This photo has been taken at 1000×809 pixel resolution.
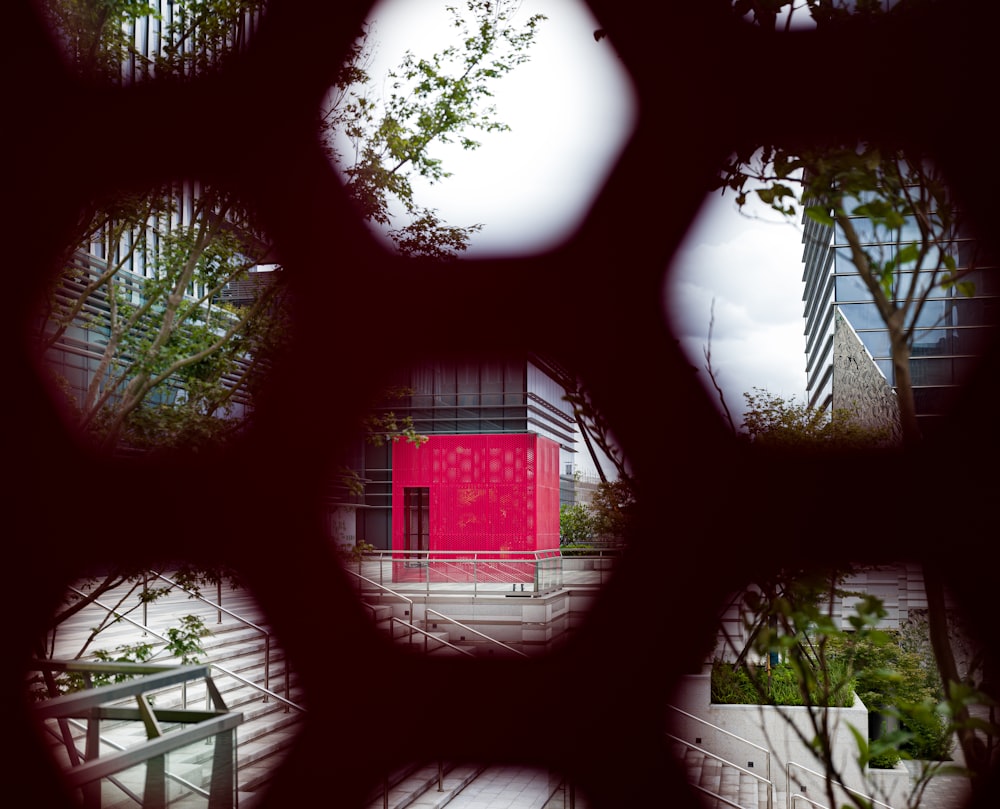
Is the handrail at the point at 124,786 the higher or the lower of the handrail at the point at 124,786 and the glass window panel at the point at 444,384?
the lower

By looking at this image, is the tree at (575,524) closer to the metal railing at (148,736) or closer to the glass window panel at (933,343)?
the glass window panel at (933,343)

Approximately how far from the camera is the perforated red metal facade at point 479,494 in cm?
259

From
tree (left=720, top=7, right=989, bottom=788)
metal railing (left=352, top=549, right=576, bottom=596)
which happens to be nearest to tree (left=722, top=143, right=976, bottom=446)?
tree (left=720, top=7, right=989, bottom=788)

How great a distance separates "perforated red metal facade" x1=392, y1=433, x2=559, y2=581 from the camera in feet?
8.48

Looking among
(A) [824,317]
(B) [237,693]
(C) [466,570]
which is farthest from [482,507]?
(A) [824,317]

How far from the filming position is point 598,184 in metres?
1.51

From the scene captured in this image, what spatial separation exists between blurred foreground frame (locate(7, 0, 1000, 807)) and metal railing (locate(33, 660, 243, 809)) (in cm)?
14

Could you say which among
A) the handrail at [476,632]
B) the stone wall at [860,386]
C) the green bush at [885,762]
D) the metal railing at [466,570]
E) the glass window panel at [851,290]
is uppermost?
the glass window panel at [851,290]

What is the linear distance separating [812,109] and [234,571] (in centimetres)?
141

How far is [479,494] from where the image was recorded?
3.19 meters

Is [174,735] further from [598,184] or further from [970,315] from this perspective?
[970,315]

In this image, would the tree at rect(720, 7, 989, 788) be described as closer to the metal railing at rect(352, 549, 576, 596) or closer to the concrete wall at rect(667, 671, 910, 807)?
the concrete wall at rect(667, 671, 910, 807)

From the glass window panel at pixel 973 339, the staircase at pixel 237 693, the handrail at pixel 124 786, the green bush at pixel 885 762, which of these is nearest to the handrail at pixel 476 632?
the staircase at pixel 237 693

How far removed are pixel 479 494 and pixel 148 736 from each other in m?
1.61
